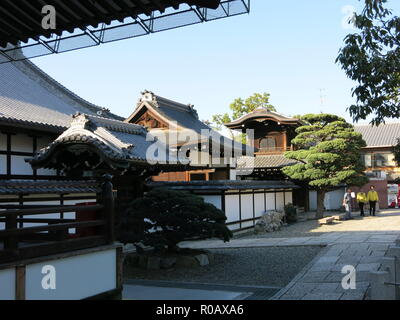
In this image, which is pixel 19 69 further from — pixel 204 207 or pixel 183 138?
pixel 183 138

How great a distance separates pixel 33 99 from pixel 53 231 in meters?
9.31

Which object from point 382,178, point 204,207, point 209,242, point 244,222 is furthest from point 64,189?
point 382,178

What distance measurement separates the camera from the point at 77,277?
20.0 ft

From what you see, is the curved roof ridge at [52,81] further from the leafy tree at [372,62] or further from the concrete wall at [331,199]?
the concrete wall at [331,199]

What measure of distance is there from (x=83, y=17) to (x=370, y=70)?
532cm

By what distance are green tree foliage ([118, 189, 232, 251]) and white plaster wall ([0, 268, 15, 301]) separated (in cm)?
587

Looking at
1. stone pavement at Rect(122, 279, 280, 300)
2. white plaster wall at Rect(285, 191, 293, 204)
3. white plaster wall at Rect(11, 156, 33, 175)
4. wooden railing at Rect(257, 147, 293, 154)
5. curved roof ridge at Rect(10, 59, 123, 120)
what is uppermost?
curved roof ridge at Rect(10, 59, 123, 120)

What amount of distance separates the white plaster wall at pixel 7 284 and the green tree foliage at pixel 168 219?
5.87m

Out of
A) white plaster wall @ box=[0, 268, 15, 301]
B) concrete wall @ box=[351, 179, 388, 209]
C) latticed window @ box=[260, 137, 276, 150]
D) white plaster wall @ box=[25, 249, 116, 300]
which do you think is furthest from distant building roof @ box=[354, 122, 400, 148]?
white plaster wall @ box=[0, 268, 15, 301]

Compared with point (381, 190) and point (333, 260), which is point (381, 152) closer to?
Answer: point (381, 190)

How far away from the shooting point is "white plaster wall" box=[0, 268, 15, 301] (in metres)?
5.09

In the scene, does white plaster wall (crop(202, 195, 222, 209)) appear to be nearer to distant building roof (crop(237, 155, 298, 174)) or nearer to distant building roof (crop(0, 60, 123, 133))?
distant building roof (crop(0, 60, 123, 133))

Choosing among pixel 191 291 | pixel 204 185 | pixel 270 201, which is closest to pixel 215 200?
pixel 204 185

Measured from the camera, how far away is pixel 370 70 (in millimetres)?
7605
